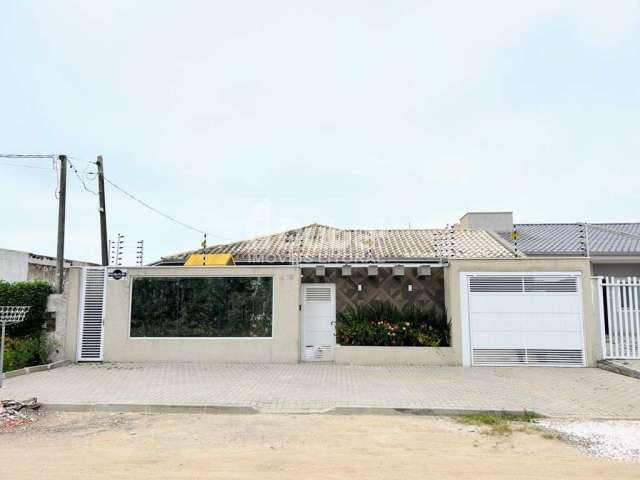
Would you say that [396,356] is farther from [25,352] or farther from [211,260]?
[25,352]

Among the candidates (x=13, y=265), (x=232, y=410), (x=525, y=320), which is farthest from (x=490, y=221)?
(x=13, y=265)

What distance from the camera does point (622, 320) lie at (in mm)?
11508

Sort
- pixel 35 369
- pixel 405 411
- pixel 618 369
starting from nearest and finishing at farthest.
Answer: pixel 405 411 → pixel 618 369 → pixel 35 369

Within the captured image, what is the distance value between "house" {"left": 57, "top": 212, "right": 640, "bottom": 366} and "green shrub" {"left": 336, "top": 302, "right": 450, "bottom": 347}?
28 mm

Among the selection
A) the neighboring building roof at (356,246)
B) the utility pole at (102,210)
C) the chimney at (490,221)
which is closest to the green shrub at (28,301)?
the utility pole at (102,210)

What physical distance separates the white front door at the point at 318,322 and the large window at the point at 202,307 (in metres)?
1.17

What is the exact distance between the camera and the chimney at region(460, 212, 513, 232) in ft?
79.6

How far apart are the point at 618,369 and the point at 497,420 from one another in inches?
227

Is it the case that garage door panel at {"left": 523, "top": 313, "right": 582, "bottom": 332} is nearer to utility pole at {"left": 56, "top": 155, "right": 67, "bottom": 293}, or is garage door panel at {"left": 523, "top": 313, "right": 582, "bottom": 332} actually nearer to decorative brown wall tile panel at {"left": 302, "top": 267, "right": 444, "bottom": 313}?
decorative brown wall tile panel at {"left": 302, "top": 267, "right": 444, "bottom": 313}

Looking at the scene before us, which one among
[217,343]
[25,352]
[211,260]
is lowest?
[25,352]

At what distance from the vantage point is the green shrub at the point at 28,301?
38.7 feet

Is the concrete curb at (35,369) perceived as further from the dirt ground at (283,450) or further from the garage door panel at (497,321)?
the garage door panel at (497,321)

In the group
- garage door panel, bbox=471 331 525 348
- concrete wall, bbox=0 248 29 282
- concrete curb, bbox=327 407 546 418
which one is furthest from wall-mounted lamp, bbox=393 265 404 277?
concrete wall, bbox=0 248 29 282

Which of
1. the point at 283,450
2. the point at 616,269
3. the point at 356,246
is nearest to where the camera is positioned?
the point at 283,450
